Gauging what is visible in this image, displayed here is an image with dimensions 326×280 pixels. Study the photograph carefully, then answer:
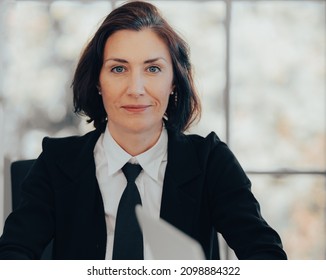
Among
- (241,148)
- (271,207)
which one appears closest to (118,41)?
(241,148)

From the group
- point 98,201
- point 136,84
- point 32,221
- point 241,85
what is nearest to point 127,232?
point 98,201

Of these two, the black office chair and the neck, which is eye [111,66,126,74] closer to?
the neck

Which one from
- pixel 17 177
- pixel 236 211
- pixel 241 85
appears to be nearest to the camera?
pixel 236 211

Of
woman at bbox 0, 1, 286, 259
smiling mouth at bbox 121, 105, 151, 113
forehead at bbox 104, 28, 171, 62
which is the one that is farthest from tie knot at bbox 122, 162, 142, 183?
forehead at bbox 104, 28, 171, 62

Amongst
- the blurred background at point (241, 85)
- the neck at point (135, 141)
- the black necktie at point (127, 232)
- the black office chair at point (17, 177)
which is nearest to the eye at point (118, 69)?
the neck at point (135, 141)

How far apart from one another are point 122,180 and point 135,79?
222mm

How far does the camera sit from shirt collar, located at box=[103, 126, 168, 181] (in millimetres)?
1316

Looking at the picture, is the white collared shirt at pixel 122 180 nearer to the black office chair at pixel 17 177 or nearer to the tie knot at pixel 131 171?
the tie knot at pixel 131 171

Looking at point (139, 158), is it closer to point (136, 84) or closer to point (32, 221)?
point (136, 84)

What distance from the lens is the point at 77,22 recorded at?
220 cm

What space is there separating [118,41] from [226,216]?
0.44 m

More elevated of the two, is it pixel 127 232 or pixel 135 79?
pixel 135 79

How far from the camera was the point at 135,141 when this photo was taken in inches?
53.3
